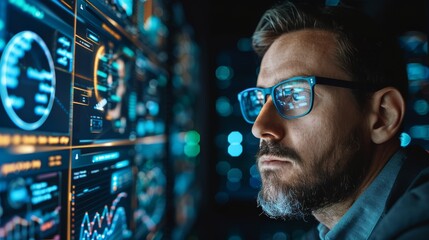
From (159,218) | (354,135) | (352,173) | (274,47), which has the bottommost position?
(159,218)

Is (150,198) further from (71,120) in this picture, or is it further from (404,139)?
(404,139)

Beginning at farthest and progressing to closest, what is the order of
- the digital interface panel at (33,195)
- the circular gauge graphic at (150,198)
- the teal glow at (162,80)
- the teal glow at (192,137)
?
the teal glow at (192,137), the teal glow at (162,80), the circular gauge graphic at (150,198), the digital interface panel at (33,195)

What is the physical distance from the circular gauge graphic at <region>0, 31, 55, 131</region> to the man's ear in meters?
0.91

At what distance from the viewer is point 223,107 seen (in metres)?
3.27

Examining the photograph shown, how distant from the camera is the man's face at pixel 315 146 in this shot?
1.01 m

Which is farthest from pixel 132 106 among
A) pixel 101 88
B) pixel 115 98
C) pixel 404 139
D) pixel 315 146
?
pixel 404 139

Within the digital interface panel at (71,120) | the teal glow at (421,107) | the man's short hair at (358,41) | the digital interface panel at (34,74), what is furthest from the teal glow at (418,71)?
the digital interface panel at (34,74)

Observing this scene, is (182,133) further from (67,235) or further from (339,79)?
(67,235)

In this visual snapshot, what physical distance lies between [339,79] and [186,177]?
→ 1566 mm

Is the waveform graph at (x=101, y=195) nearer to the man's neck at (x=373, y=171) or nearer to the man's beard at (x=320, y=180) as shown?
the man's beard at (x=320, y=180)

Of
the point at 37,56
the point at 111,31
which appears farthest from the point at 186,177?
the point at 37,56

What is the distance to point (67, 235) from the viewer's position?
2.38 feet

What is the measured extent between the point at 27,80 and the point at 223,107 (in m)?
2.71

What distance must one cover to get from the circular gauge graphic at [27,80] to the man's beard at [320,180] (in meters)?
0.66
